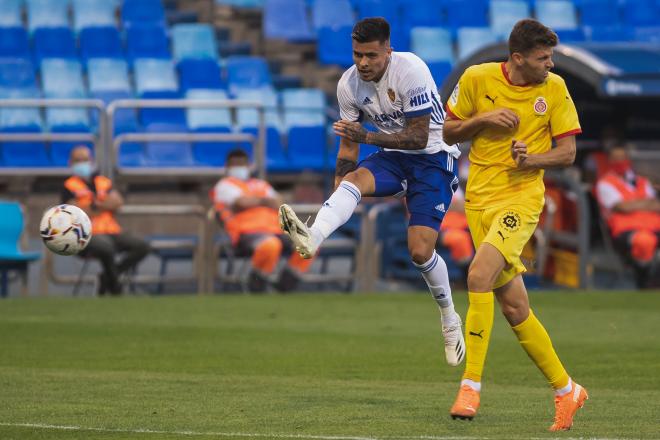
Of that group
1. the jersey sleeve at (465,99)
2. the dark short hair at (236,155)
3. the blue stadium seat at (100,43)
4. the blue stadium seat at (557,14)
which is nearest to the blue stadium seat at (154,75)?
the blue stadium seat at (100,43)

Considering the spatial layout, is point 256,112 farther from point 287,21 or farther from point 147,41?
point 287,21

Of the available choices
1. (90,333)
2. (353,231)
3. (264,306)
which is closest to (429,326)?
(264,306)

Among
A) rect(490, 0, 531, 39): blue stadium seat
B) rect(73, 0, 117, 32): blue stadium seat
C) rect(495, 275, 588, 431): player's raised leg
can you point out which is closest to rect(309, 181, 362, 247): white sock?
rect(495, 275, 588, 431): player's raised leg

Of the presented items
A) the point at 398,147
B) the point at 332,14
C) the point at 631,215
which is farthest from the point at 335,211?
the point at 332,14

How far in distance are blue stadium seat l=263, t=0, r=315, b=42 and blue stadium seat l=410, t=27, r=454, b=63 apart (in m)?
1.69

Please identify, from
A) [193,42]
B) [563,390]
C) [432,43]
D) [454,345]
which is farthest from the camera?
[432,43]

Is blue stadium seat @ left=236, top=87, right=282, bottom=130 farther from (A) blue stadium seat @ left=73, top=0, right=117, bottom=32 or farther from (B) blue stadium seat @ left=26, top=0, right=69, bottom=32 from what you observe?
(B) blue stadium seat @ left=26, top=0, right=69, bottom=32

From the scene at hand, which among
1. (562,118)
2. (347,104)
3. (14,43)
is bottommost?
(14,43)

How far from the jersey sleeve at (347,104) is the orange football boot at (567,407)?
2.48 meters

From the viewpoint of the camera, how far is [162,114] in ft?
62.1

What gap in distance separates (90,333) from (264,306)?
2818 millimetres

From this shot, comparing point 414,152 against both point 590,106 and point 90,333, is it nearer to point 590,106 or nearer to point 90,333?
point 90,333

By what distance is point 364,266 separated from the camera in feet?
55.1

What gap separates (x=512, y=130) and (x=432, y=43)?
14.3 metres
